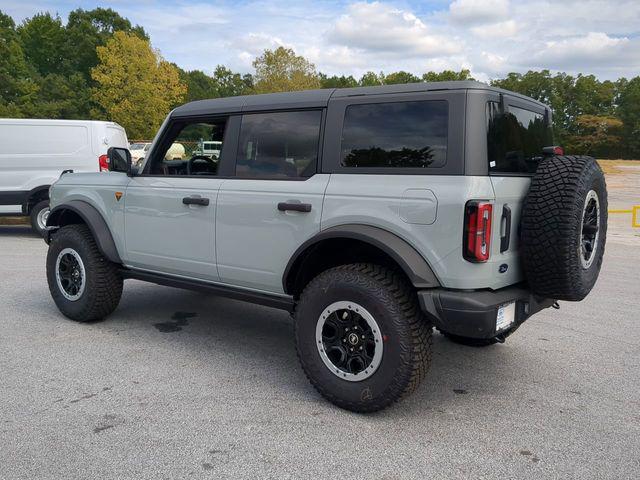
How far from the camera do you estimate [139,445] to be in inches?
114

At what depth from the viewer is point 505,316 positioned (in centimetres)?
309

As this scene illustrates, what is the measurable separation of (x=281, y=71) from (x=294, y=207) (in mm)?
46956

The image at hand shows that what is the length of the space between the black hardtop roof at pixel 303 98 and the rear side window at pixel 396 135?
10 cm

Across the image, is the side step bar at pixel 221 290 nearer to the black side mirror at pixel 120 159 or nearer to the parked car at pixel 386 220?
the parked car at pixel 386 220

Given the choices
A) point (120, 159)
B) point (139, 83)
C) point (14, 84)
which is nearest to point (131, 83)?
point (139, 83)

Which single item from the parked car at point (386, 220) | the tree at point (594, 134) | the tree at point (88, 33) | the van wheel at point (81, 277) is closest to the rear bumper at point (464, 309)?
the parked car at point (386, 220)

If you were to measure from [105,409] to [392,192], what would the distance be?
216 centimetres

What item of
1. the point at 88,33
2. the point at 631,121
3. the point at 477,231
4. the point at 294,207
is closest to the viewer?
the point at 477,231

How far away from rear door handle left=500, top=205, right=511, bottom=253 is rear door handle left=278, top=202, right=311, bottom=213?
117 centimetres

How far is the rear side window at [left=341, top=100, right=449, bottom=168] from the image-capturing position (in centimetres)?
310

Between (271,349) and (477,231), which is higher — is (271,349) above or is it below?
below

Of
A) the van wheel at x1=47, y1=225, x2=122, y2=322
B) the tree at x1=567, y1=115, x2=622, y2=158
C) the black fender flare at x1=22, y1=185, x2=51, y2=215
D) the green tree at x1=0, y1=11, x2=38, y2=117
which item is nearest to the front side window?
the van wheel at x1=47, y1=225, x2=122, y2=322

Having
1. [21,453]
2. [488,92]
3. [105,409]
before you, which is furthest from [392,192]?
[21,453]

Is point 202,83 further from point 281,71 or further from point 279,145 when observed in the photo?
point 279,145
